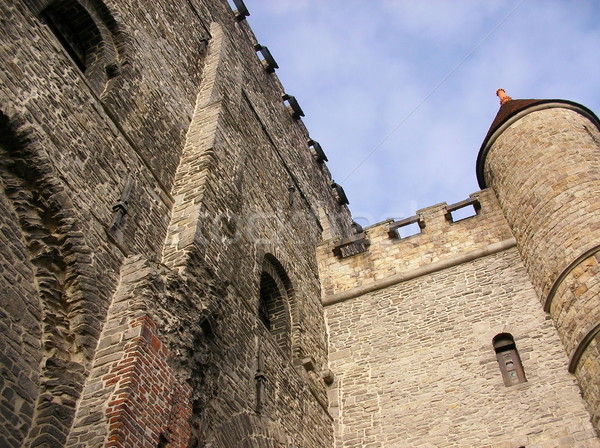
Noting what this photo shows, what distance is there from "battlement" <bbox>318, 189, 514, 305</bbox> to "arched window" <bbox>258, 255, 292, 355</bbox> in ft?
5.44

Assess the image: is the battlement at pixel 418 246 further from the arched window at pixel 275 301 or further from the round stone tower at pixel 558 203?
the arched window at pixel 275 301

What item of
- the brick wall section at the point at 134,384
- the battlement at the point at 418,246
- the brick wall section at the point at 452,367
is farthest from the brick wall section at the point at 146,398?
the battlement at the point at 418,246

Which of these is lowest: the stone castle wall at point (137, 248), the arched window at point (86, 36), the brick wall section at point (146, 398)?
the brick wall section at point (146, 398)

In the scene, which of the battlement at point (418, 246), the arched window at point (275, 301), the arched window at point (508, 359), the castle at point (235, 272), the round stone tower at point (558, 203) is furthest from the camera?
the battlement at point (418, 246)

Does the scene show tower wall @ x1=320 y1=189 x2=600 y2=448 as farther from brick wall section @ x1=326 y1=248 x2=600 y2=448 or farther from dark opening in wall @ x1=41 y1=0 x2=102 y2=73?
dark opening in wall @ x1=41 y1=0 x2=102 y2=73

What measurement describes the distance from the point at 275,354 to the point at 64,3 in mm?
5056

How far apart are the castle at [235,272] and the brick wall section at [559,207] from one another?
35mm

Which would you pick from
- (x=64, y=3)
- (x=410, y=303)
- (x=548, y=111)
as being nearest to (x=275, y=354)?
(x=410, y=303)

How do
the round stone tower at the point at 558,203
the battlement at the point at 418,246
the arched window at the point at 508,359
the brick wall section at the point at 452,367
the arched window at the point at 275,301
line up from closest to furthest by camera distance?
the round stone tower at the point at 558,203
the brick wall section at the point at 452,367
the arched window at the point at 508,359
the arched window at the point at 275,301
the battlement at the point at 418,246

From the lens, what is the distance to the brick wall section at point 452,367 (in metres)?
8.50

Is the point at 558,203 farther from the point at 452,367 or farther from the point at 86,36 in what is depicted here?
the point at 86,36

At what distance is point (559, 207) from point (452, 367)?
2.83 meters

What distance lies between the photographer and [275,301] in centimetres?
1024

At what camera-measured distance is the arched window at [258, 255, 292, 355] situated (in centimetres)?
989
